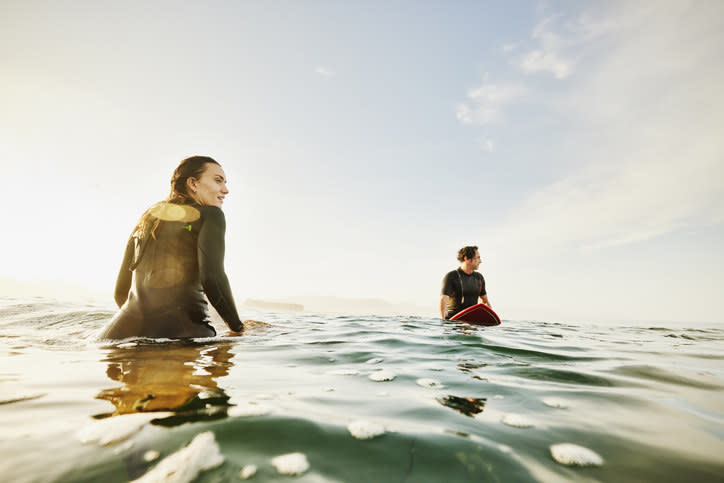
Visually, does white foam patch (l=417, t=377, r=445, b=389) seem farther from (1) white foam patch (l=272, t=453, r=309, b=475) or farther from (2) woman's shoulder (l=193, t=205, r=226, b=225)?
(2) woman's shoulder (l=193, t=205, r=226, b=225)

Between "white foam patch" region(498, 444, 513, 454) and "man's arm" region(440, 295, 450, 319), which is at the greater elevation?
"man's arm" region(440, 295, 450, 319)

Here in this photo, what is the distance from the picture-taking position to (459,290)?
9891mm

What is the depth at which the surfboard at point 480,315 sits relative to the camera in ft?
27.6

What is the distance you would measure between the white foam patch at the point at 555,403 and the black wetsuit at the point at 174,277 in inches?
126

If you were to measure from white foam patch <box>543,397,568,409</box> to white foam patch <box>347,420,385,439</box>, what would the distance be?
123cm

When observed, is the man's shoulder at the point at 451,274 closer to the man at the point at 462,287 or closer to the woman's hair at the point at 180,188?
the man at the point at 462,287

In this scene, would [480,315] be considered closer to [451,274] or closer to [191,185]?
[451,274]

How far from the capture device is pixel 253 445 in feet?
4.59

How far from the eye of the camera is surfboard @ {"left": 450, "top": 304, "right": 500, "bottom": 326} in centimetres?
840

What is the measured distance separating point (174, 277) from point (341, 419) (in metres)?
2.65

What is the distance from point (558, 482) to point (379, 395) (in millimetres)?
1260

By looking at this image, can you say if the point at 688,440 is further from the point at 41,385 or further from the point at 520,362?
the point at 41,385

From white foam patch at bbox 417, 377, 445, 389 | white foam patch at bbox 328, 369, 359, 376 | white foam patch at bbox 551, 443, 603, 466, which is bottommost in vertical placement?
white foam patch at bbox 551, 443, 603, 466

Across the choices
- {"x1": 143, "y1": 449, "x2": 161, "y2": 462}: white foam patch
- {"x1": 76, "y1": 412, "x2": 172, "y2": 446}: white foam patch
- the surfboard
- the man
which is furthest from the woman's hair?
the man
